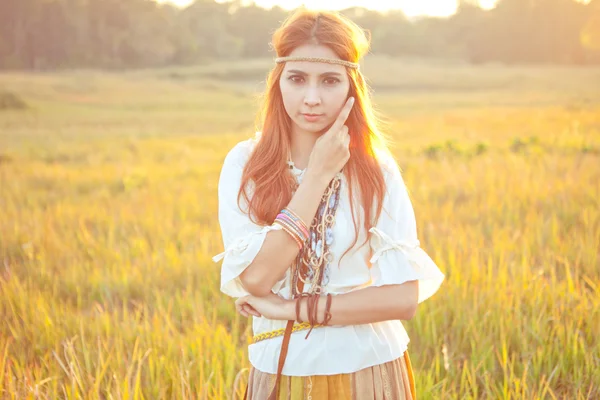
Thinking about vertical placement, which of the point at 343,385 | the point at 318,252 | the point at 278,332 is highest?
the point at 318,252

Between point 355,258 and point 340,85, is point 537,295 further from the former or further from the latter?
point 340,85

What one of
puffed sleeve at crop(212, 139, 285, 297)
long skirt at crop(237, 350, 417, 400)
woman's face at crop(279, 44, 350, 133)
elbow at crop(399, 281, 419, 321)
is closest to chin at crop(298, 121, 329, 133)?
woman's face at crop(279, 44, 350, 133)

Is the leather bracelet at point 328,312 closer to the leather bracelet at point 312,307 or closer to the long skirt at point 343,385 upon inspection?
the leather bracelet at point 312,307

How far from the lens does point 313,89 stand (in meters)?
1.73

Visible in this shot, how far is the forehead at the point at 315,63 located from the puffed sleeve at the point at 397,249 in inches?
15.6

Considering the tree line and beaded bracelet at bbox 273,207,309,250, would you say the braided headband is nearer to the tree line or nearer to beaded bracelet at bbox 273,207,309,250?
beaded bracelet at bbox 273,207,309,250

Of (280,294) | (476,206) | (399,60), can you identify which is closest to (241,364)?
(280,294)

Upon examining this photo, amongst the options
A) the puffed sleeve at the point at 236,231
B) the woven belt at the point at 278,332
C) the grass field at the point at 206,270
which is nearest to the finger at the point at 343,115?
the puffed sleeve at the point at 236,231

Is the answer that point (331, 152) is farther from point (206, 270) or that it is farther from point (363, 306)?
point (206, 270)

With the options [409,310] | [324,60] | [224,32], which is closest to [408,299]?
[409,310]

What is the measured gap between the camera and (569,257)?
390 centimetres

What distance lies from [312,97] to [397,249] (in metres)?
0.54

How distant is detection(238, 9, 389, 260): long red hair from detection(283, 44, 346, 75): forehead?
0.02 meters

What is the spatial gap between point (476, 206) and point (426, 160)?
10.0ft
